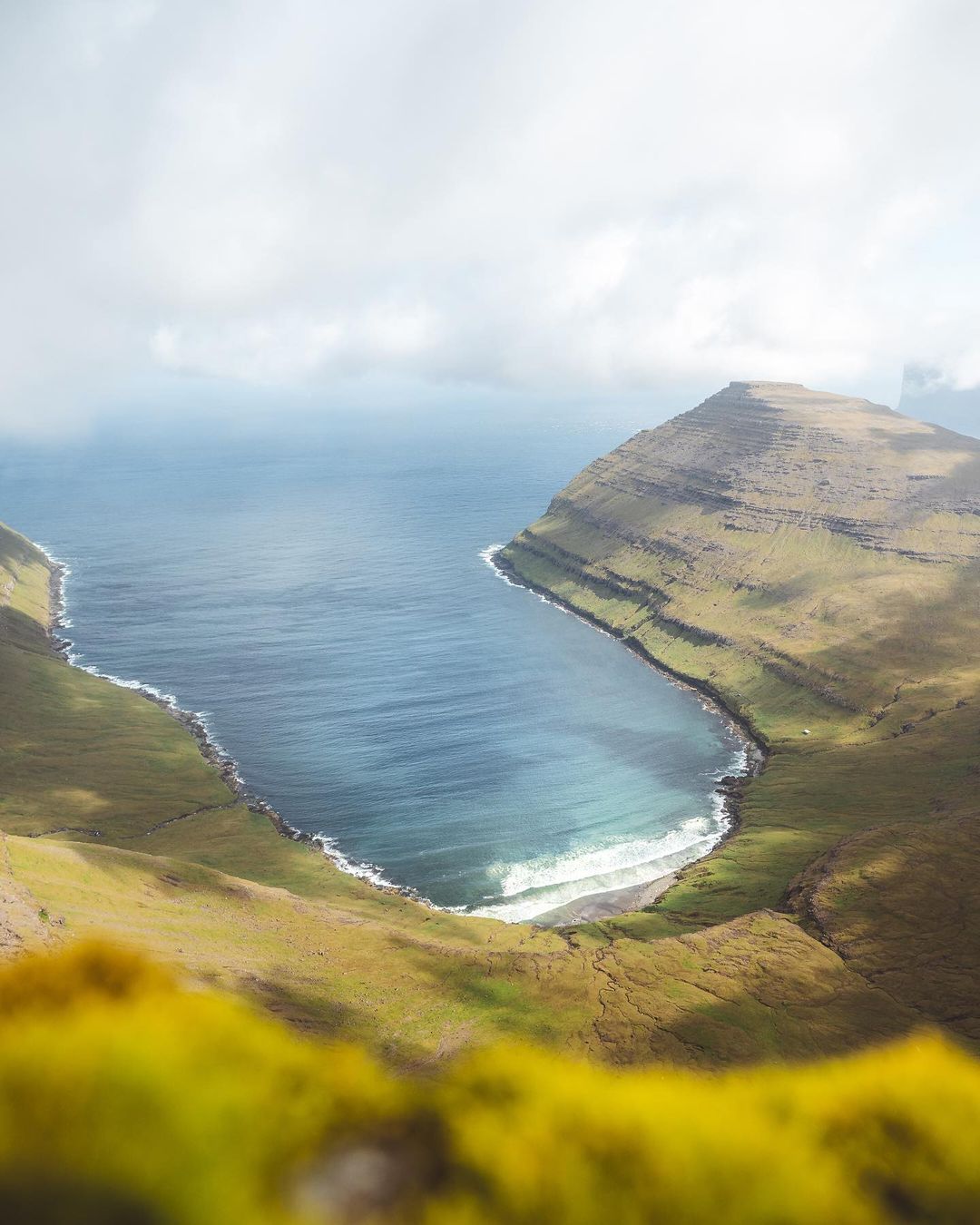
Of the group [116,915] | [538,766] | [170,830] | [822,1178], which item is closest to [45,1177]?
[822,1178]

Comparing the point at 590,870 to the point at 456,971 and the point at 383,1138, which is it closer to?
the point at 456,971

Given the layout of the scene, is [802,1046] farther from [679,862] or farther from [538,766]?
[538,766]

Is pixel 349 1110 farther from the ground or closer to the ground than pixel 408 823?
Answer: farther from the ground

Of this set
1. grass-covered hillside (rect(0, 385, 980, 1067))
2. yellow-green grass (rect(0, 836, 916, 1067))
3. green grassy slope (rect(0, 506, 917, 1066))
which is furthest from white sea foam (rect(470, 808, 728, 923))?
yellow-green grass (rect(0, 836, 916, 1067))

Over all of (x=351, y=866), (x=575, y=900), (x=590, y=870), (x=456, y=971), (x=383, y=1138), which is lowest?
(x=575, y=900)

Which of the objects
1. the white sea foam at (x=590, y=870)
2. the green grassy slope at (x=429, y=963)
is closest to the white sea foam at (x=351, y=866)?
the green grassy slope at (x=429, y=963)

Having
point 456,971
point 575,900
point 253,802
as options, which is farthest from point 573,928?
point 253,802

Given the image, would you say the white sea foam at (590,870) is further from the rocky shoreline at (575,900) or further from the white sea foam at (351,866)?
the white sea foam at (351,866)
